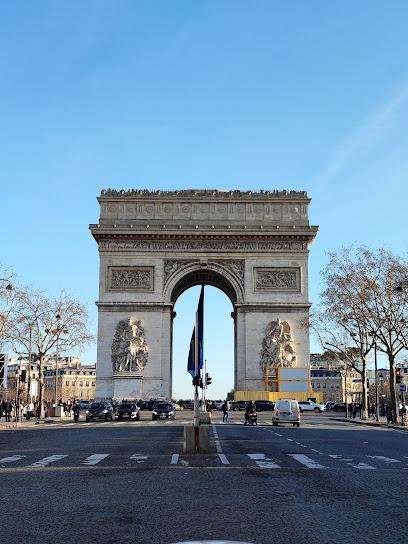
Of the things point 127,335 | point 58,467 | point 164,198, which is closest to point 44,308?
point 127,335

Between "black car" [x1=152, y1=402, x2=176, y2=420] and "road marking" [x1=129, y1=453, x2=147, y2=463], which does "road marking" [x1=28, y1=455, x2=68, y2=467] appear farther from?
"black car" [x1=152, y1=402, x2=176, y2=420]

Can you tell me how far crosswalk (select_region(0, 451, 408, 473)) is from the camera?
1631 cm

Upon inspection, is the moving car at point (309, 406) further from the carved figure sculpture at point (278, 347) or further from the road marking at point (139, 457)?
the road marking at point (139, 457)

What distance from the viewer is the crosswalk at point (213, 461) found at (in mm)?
16312

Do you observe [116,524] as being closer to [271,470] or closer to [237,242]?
[271,470]

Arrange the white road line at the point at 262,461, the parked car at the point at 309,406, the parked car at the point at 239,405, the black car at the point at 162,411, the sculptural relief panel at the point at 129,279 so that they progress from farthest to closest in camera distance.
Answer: the parked car at the point at 309,406
the sculptural relief panel at the point at 129,279
the parked car at the point at 239,405
the black car at the point at 162,411
the white road line at the point at 262,461

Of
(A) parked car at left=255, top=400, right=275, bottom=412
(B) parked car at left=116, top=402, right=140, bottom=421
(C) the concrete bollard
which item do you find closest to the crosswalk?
(C) the concrete bollard

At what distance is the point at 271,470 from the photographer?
15.2 m

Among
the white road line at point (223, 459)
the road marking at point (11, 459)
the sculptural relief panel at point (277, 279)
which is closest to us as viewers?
the white road line at point (223, 459)

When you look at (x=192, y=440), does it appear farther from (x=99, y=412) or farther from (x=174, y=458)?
(x=99, y=412)

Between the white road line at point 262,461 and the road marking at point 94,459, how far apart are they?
351cm

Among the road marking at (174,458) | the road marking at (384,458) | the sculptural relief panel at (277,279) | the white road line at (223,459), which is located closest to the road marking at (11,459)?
the road marking at (174,458)

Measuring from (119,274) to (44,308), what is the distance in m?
8.04

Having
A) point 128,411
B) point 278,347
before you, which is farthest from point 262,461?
point 278,347
